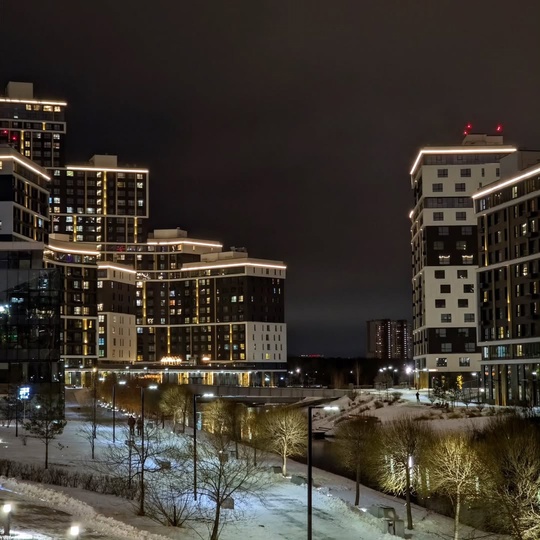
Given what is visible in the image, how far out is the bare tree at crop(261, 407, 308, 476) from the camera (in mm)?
74000

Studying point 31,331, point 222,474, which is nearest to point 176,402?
point 31,331

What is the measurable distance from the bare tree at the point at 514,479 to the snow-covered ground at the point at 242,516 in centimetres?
325

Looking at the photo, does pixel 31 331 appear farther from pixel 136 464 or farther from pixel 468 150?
pixel 468 150

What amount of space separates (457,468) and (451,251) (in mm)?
98622

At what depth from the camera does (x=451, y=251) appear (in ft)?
469

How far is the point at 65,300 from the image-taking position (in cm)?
18725

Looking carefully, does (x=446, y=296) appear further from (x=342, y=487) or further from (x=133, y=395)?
(x=342, y=487)

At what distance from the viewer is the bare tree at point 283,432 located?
7400cm

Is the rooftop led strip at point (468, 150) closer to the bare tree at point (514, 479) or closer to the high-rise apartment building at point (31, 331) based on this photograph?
the high-rise apartment building at point (31, 331)

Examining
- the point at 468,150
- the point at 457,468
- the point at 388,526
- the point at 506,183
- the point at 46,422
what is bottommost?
the point at 388,526

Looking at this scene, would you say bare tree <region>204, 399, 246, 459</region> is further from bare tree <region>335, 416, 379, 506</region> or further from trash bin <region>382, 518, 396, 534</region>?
trash bin <region>382, 518, 396, 534</region>

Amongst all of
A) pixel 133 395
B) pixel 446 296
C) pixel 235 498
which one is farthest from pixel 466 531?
pixel 446 296

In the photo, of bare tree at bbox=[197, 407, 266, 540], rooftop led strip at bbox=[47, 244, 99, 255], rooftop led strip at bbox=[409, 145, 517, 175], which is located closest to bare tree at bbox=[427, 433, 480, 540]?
bare tree at bbox=[197, 407, 266, 540]

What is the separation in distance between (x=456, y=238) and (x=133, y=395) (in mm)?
56389
